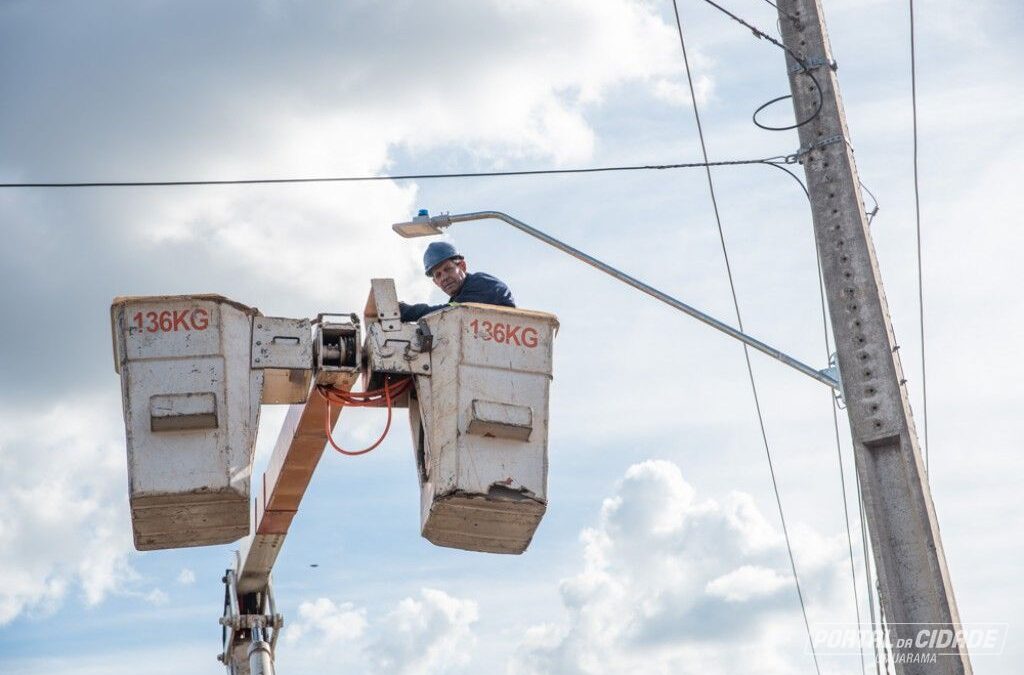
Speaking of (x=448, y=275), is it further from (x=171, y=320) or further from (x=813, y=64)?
(x=813, y=64)

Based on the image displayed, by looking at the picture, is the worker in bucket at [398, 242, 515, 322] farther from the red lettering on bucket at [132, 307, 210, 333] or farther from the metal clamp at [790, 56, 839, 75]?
the metal clamp at [790, 56, 839, 75]

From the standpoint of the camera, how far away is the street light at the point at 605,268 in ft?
31.1

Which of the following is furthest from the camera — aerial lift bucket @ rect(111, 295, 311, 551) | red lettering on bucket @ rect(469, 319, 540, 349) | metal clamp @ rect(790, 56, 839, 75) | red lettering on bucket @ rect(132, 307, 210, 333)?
metal clamp @ rect(790, 56, 839, 75)

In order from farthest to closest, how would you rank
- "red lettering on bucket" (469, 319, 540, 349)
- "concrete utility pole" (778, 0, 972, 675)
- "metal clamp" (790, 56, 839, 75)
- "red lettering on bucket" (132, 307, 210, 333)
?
"metal clamp" (790, 56, 839, 75), "red lettering on bucket" (469, 319, 540, 349), "concrete utility pole" (778, 0, 972, 675), "red lettering on bucket" (132, 307, 210, 333)

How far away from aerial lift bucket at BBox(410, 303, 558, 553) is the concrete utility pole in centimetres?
179

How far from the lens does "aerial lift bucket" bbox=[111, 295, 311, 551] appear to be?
820cm

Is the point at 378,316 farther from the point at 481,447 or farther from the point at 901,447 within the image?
the point at 901,447

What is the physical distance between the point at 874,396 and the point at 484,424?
7.54 ft

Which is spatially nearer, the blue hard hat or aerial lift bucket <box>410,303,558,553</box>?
aerial lift bucket <box>410,303,558,553</box>

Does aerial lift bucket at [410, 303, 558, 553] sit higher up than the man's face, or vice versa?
the man's face

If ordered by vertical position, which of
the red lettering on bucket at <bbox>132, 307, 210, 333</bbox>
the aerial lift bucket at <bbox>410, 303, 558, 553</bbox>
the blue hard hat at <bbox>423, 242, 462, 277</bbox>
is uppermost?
the blue hard hat at <bbox>423, 242, 462, 277</bbox>

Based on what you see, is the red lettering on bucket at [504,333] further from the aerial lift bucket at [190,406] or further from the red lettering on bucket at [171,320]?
the red lettering on bucket at [171,320]

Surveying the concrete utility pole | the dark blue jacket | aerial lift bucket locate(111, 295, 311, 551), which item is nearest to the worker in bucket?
the dark blue jacket

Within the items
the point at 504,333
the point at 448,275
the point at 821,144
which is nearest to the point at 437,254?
the point at 448,275
